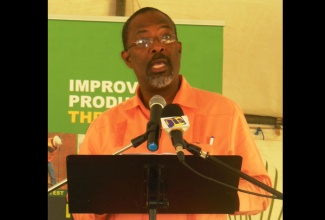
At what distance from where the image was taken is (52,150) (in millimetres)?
3250

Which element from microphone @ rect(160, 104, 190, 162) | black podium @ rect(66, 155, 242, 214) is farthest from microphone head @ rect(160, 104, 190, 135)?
black podium @ rect(66, 155, 242, 214)

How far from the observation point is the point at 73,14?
3398 mm

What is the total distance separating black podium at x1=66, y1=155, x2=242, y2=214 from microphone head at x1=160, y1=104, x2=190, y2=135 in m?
0.27

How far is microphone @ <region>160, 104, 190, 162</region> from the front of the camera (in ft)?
5.98

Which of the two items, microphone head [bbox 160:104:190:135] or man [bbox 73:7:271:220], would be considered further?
man [bbox 73:7:271:220]

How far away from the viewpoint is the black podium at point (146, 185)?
215 centimetres

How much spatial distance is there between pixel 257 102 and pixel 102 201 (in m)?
1.48

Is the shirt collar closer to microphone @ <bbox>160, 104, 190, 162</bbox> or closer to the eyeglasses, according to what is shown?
the eyeglasses

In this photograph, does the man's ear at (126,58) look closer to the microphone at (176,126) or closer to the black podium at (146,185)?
the black podium at (146,185)

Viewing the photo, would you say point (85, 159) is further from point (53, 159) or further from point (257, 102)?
point (257, 102)

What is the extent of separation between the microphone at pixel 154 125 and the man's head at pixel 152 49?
3.07 feet
